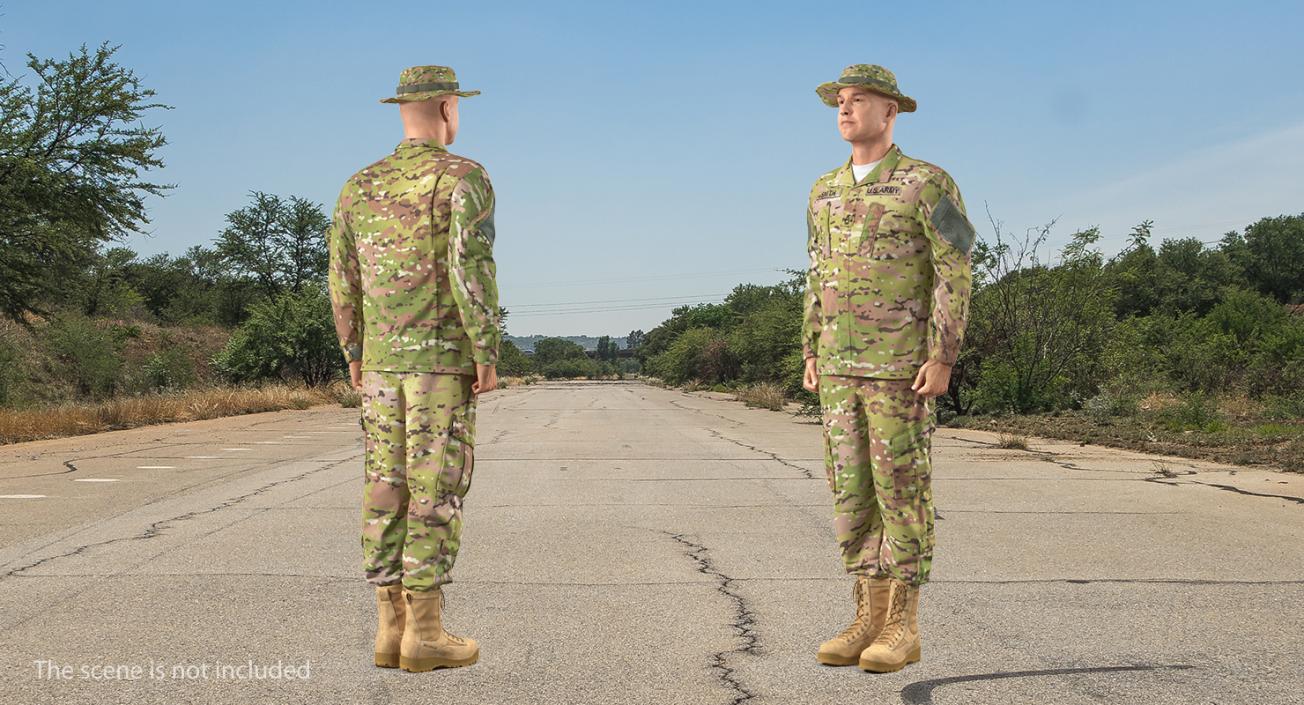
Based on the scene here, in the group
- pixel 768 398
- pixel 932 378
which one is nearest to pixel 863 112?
pixel 932 378

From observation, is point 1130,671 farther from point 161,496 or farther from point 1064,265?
point 1064,265

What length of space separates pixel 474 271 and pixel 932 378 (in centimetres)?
172

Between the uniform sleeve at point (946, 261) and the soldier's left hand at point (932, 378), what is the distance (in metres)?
0.02

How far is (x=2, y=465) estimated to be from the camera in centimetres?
1312

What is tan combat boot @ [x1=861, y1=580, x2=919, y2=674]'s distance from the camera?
408 centimetres

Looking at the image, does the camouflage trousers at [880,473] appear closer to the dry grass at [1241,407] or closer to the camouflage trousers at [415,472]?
the camouflage trousers at [415,472]

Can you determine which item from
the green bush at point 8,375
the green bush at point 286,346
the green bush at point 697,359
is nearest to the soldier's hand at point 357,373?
the green bush at point 8,375

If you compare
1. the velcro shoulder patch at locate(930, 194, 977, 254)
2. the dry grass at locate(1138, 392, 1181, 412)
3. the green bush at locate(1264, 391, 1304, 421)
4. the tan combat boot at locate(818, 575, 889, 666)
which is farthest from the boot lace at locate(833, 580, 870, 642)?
the dry grass at locate(1138, 392, 1181, 412)

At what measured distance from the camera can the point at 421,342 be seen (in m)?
4.02

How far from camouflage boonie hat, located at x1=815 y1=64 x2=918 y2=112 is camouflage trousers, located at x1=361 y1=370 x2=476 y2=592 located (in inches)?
72.5

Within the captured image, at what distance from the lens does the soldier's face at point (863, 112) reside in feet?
13.5

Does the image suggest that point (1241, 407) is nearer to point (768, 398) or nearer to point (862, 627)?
point (768, 398)

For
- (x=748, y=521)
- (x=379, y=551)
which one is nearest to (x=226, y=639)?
(x=379, y=551)

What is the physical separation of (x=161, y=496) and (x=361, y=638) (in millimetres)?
6140
